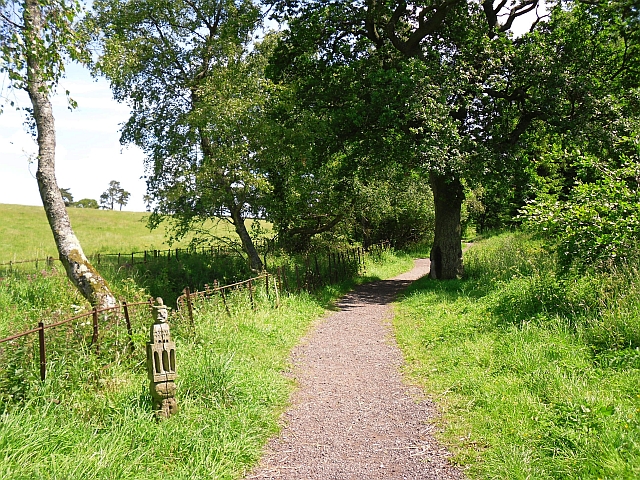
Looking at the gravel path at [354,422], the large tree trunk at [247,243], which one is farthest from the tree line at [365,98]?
the gravel path at [354,422]

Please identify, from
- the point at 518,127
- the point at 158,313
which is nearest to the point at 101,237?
the point at 518,127

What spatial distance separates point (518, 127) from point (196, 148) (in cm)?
1095

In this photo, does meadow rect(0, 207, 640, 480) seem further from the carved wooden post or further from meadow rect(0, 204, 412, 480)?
the carved wooden post

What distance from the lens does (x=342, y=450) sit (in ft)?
17.2

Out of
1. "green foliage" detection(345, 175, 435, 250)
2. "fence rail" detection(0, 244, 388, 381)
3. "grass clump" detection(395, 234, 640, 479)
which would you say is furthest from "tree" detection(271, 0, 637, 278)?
"green foliage" detection(345, 175, 435, 250)

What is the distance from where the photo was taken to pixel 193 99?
59.1 ft

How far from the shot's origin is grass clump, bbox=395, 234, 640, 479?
4258 millimetres

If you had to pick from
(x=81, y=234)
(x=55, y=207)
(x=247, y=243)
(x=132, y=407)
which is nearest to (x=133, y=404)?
(x=132, y=407)

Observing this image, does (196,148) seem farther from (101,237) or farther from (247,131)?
(101,237)

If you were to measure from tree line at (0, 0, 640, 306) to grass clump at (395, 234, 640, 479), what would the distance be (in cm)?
459

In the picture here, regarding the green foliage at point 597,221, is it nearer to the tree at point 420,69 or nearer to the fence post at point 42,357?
the tree at point 420,69

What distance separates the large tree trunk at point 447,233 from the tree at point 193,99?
6.19 m

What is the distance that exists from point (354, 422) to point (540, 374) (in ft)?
7.87

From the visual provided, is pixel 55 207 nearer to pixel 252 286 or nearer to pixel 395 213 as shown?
pixel 252 286
